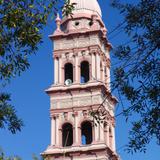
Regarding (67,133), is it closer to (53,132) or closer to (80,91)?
(53,132)

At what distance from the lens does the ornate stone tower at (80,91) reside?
3688 centimetres

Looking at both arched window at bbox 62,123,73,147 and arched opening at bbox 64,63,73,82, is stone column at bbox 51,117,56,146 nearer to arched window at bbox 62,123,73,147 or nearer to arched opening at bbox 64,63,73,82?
arched window at bbox 62,123,73,147

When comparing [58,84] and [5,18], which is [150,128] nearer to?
[5,18]

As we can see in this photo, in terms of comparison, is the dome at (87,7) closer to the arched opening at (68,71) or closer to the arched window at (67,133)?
the arched opening at (68,71)

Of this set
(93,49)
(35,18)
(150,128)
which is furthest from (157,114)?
(93,49)

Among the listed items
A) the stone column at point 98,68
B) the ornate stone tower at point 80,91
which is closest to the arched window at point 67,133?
the ornate stone tower at point 80,91

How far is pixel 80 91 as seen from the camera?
38.9 metres

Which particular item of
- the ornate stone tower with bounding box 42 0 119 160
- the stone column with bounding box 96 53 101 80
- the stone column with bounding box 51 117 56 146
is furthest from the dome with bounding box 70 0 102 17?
the stone column with bounding box 51 117 56 146

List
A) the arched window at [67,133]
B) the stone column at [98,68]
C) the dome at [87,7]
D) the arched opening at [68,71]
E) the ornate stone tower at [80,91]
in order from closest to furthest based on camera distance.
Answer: the ornate stone tower at [80,91] → the arched window at [67,133] → the stone column at [98,68] → the arched opening at [68,71] → the dome at [87,7]

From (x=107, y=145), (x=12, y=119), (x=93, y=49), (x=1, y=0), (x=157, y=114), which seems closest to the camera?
(x=157, y=114)

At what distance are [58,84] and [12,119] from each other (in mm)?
26405

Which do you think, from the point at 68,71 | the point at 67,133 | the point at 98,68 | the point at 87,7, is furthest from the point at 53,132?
the point at 87,7

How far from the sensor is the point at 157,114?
10.7m

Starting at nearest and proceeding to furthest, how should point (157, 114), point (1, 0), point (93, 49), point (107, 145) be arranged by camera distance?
point (157, 114) → point (1, 0) → point (107, 145) → point (93, 49)
